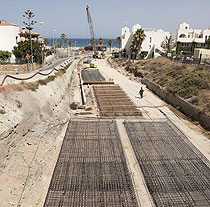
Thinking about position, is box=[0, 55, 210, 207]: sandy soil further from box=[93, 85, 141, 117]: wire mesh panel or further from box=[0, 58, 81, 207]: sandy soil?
box=[93, 85, 141, 117]: wire mesh panel

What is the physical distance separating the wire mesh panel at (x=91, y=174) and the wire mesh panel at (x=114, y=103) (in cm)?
566

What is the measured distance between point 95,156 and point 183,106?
1490cm

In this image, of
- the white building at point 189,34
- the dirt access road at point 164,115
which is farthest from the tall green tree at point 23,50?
the white building at point 189,34

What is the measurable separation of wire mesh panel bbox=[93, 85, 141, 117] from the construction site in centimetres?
23

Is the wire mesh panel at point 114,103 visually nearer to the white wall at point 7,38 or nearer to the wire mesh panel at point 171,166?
the wire mesh panel at point 171,166

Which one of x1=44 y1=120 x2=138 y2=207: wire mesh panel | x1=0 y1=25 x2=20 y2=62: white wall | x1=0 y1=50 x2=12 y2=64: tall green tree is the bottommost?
x1=44 y1=120 x2=138 y2=207: wire mesh panel

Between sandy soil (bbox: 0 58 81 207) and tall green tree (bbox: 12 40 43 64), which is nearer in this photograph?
sandy soil (bbox: 0 58 81 207)

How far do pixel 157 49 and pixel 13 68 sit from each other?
41.9 m

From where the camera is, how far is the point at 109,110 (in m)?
25.0

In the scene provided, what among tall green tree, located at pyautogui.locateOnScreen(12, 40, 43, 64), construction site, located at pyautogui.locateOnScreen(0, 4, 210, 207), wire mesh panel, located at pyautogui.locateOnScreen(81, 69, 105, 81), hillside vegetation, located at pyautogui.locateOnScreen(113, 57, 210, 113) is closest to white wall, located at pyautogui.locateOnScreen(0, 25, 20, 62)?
tall green tree, located at pyautogui.locateOnScreen(12, 40, 43, 64)

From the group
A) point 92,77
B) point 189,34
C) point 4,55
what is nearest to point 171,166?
point 92,77

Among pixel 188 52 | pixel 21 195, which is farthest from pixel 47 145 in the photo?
pixel 188 52

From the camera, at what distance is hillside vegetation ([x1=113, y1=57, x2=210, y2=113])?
2562 centimetres

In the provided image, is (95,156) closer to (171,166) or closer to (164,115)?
(171,166)
